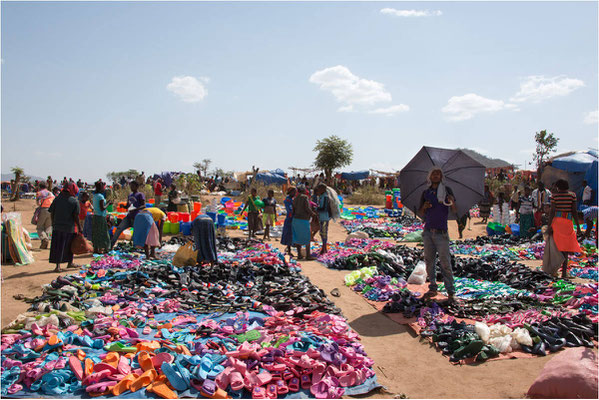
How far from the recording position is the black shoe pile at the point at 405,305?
227 inches

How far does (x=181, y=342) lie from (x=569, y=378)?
3.59m

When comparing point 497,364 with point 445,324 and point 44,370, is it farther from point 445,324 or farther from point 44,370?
point 44,370

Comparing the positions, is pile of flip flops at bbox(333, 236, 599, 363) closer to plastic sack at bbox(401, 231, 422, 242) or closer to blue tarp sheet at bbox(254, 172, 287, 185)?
plastic sack at bbox(401, 231, 422, 242)

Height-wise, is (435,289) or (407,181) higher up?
(407,181)

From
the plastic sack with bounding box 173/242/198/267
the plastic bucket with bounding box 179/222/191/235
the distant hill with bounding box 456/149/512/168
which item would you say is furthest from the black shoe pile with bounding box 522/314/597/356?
the distant hill with bounding box 456/149/512/168

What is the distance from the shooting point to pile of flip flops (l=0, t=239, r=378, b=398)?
361 cm

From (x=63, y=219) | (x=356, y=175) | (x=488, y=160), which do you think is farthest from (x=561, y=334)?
(x=356, y=175)

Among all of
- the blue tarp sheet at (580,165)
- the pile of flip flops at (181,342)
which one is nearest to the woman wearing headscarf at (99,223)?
the pile of flip flops at (181,342)

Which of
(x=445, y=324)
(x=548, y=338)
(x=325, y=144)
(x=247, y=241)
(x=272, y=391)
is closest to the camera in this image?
(x=272, y=391)

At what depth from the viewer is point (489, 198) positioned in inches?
729

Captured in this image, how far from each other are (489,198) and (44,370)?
18374mm

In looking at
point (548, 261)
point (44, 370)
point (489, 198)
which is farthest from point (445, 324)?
point (489, 198)

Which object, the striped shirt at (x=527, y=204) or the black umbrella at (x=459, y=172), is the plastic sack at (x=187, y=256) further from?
the striped shirt at (x=527, y=204)

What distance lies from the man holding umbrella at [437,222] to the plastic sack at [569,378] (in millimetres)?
2440
